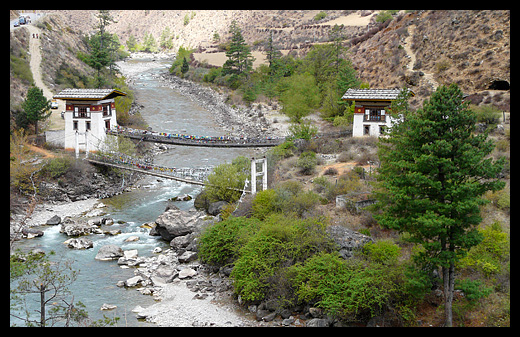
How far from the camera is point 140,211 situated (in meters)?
39.2

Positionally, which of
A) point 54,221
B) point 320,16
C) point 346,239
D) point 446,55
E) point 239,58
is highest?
point 320,16

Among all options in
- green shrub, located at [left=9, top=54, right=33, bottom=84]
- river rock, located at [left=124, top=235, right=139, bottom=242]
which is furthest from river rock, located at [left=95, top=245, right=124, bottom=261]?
green shrub, located at [left=9, top=54, right=33, bottom=84]

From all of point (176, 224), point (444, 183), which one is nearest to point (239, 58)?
point (176, 224)

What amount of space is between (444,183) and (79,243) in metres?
22.4

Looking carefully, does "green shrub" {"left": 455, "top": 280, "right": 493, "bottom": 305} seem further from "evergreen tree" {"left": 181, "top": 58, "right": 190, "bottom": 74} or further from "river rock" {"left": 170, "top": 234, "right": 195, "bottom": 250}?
"evergreen tree" {"left": 181, "top": 58, "right": 190, "bottom": 74}

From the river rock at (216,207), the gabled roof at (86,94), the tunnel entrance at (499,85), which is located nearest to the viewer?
the river rock at (216,207)

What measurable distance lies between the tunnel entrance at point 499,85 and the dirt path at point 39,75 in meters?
45.2

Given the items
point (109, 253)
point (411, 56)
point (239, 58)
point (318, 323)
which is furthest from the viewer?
point (239, 58)

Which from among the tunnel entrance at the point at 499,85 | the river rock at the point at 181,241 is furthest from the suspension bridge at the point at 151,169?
the tunnel entrance at the point at 499,85

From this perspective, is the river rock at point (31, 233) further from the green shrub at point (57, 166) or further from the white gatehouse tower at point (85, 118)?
the white gatehouse tower at point (85, 118)

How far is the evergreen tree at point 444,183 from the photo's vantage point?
1830 centimetres

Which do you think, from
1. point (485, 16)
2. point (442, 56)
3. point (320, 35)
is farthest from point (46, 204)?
point (320, 35)

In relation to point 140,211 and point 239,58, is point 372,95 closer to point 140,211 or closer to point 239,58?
point 140,211
